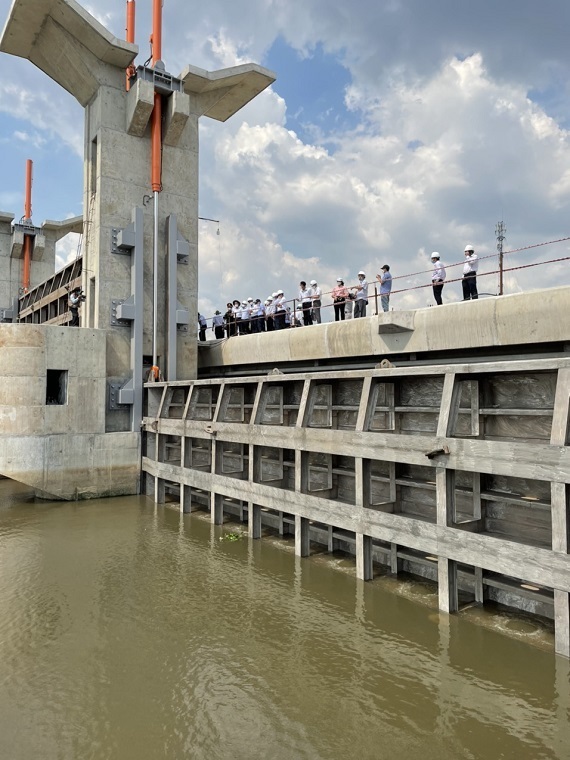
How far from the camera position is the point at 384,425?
1129 centimetres

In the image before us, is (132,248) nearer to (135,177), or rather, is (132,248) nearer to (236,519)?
(135,177)

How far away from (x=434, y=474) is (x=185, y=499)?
324 inches

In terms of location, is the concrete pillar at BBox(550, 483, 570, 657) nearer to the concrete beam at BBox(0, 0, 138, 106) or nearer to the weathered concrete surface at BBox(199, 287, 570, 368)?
the weathered concrete surface at BBox(199, 287, 570, 368)

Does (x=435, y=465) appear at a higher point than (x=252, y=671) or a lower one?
higher

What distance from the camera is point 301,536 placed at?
11.3m

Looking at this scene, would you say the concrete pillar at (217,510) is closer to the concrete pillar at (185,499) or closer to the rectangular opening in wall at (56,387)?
the concrete pillar at (185,499)

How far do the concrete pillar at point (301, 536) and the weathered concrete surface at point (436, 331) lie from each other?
4333 millimetres

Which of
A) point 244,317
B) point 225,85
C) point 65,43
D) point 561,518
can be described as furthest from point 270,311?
point 561,518

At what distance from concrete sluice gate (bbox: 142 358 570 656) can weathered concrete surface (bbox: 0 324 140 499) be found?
482cm

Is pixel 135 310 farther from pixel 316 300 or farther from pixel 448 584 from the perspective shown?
pixel 448 584

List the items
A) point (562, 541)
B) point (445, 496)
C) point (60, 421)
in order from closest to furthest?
point (562, 541) → point (445, 496) → point (60, 421)

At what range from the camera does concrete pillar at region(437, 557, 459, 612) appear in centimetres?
835

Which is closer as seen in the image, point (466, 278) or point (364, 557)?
point (364, 557)

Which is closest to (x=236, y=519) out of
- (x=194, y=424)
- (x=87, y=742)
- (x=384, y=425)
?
(x=194, y=424)
